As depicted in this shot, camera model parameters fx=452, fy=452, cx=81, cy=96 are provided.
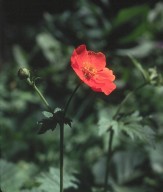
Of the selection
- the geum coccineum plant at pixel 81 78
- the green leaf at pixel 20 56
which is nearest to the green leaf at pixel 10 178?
the geum coccineum plant at pixel 81 78

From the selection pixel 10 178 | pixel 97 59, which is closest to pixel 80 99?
pixel 10 178

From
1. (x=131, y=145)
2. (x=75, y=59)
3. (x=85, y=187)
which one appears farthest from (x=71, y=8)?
(x=75, y=59)

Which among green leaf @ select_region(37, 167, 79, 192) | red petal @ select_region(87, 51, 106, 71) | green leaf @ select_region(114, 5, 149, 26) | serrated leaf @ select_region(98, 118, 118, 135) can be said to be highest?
green leaf @ select_region(114, 5, 149, 26)

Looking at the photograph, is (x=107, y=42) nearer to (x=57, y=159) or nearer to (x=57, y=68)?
(x=57, y=68)

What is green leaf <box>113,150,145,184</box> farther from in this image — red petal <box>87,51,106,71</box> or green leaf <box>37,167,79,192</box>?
red petal <box>87,51,106,71</box>

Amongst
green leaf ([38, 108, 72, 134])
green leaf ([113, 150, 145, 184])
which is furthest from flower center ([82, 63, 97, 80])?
green leaf ([113, 150, 145, 184])

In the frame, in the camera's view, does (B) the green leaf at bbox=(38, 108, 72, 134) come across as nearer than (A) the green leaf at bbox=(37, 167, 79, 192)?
Yes

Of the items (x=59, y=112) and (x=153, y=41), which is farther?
(x=153, y=41)
